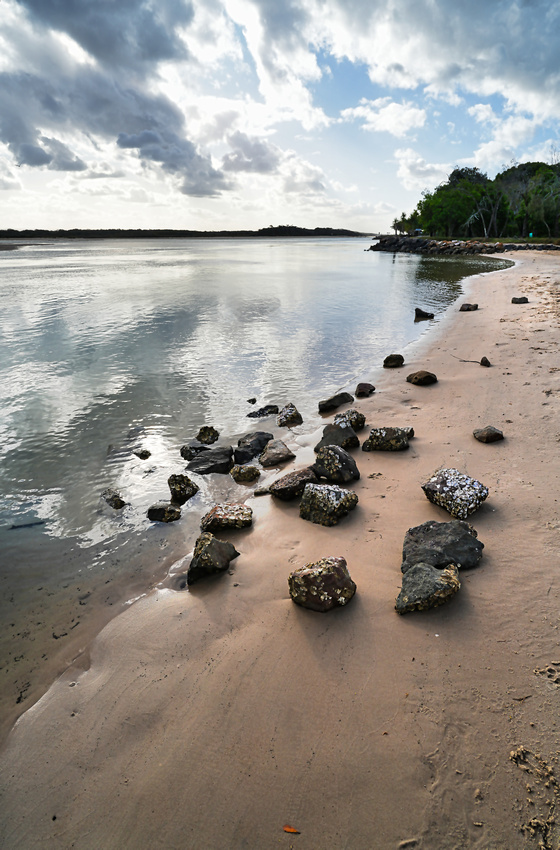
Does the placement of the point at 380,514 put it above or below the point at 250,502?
above

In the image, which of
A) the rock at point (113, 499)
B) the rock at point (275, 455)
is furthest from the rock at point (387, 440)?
the rock at point (113, 499)

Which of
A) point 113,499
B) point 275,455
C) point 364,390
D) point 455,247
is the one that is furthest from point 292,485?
point 455,247

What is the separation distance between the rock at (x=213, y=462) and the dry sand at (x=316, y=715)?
2.31 m

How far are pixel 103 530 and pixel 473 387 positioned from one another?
25.3 ft

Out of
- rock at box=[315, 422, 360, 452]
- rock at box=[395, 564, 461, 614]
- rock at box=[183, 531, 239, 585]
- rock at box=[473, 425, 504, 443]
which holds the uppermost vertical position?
rock at box=[473, 425, 504, 443]

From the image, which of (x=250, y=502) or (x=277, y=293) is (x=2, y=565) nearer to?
(x=250, y=502)

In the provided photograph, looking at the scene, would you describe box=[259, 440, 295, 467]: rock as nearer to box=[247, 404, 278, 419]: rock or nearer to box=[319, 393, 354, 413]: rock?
box=[247, 404, 278, 419]: rock

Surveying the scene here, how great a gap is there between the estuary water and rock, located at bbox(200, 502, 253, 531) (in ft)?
1.02

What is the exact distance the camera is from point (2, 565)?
4.75 meters

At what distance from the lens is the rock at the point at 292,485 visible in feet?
17.8

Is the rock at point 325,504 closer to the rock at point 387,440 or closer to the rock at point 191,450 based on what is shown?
the rock at point 387,440

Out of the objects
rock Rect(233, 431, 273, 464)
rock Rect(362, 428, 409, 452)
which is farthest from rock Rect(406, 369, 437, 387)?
rock Rect(233, 431, 273, 464)

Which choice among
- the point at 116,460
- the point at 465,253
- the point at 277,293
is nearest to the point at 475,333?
the point at 116,460

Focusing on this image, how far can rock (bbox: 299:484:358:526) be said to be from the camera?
4.76 m
